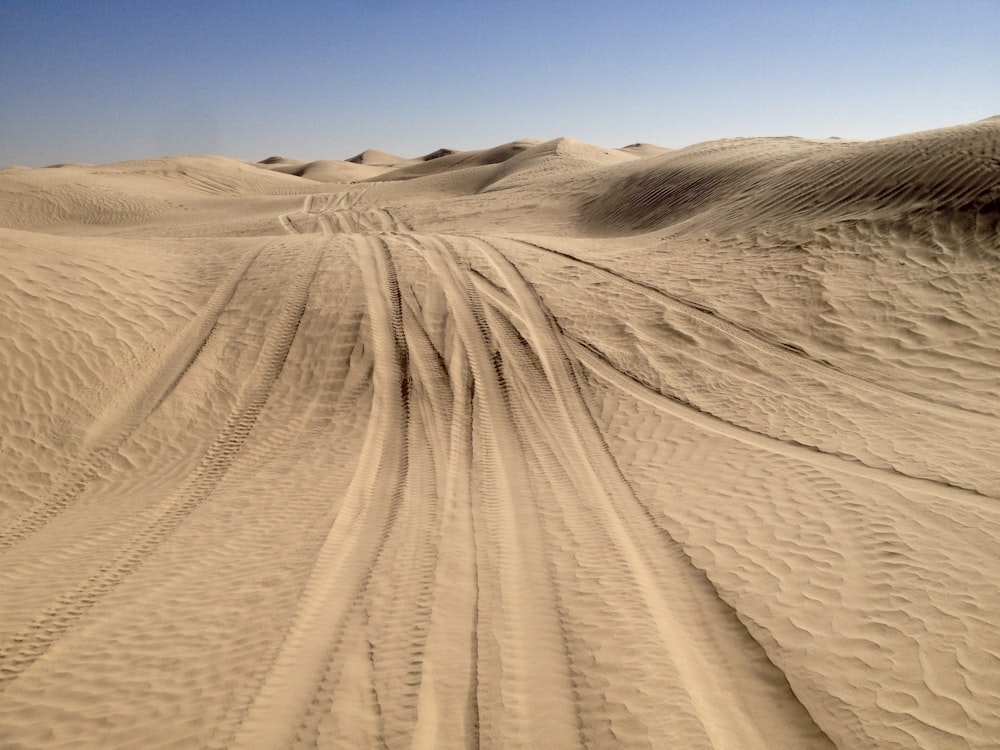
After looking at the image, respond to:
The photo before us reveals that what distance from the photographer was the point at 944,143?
1152 cm

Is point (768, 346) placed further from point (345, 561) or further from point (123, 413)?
point (123, 413)

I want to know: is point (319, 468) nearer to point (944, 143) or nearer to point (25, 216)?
point (944, 143)

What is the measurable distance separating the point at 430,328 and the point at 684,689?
20.4 ft

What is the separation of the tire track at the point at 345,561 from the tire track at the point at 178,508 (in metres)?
→ 1.32

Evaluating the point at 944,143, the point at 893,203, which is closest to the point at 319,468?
the point at 893,203

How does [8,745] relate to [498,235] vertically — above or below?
below

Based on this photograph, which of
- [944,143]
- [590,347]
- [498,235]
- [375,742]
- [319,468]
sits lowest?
[375,742]

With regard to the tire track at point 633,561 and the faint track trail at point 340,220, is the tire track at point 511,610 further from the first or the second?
the faint track trail at point 340,220

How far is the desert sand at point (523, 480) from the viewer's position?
11.2 feet

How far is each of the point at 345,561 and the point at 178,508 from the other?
207 cm

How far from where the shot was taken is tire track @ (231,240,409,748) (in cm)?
333

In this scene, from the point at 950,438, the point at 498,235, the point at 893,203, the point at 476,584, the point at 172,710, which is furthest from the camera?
the point at 498,235

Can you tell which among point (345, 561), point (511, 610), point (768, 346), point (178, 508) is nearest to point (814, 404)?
point (768, 346)

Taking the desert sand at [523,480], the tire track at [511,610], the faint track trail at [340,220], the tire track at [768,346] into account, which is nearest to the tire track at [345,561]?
the desert sand at [523,480]
